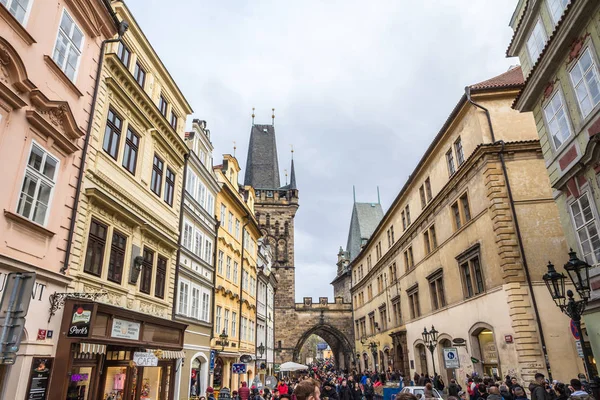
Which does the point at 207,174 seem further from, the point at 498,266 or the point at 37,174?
the point at 498,266

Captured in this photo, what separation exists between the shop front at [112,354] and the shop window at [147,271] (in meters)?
1.21

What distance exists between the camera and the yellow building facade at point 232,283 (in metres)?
24.4

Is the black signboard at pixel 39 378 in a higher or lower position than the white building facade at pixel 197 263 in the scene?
lower

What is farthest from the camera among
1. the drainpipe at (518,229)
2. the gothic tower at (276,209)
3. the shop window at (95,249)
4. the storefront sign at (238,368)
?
the gothic tower at (276,209)

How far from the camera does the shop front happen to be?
10.3 m

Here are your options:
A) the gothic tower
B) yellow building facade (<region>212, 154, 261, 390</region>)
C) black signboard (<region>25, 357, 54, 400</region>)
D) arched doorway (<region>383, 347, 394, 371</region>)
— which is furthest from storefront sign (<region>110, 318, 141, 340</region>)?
the gothic tower

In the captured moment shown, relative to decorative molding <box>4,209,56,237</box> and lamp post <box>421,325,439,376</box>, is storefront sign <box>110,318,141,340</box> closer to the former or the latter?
decorative molding <box>4,209,56,237</box>

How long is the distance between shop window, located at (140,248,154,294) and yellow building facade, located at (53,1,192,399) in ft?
0.12

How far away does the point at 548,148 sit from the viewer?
13.9 meters

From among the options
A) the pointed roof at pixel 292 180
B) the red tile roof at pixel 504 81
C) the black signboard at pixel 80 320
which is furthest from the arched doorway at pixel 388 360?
the pointed roof at pixel 292 180

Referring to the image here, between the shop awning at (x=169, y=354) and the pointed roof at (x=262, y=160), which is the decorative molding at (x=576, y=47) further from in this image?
the pointed roof at (x=262, y=160)

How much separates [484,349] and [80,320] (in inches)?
699

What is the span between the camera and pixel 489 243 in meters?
19.1

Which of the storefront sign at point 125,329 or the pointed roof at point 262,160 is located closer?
the storefront sign at point 125,329
